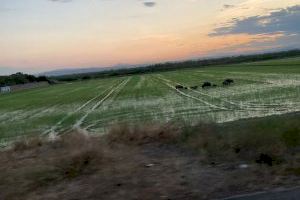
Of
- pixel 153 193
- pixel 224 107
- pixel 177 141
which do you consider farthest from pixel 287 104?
pixel 153 193

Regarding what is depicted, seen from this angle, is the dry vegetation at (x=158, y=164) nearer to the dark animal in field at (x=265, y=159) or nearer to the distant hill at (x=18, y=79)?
the dark animal in field at (x=265, y=159)

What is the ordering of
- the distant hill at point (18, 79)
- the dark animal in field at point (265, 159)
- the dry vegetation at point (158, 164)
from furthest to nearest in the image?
the distant hill at point (18, 79)
the dark animal in field at point (265, 159)
the dry vegetation at point (158, 164)

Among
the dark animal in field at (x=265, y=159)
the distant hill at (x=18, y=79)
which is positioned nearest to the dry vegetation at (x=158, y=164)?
the dark animal in field at (x=265, y=159)

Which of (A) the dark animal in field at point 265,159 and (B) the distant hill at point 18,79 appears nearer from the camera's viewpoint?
(A) the dark animal in field at point 265,159

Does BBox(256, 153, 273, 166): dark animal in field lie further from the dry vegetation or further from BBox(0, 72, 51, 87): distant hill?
BBox(0, 72, 51, 87): distant hill

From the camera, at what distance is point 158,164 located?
10.1 metres

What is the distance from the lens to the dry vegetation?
27.5 feet

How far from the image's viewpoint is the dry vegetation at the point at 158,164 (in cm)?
838

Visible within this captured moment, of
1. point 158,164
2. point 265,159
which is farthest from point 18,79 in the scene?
point 265,159

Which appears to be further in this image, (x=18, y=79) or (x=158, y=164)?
(x=18, y=79)

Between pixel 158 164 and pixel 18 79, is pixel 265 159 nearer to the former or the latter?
pixel 158 164

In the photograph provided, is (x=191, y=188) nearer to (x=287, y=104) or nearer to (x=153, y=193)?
(x=153, y=193)

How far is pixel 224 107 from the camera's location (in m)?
27.2

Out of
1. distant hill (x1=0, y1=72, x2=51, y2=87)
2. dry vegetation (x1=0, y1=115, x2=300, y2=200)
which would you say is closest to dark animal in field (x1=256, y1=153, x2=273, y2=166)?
dry vegetation (x1=0, y1=115, x2=300, y2=200)
